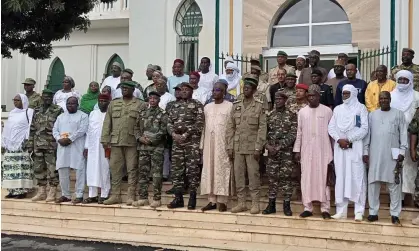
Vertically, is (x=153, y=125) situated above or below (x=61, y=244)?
above

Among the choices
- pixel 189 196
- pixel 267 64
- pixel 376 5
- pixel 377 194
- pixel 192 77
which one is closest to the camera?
pixel 377 194

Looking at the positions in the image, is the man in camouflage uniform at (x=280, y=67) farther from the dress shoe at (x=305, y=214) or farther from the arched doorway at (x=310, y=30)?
the arched doorway at (x=310, y=30)

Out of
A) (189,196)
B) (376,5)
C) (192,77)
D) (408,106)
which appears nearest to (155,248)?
(189,196)

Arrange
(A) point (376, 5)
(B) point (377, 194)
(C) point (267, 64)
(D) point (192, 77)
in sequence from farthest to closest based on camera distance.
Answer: (C) point (267, 64), (A) point (376, 5), (D) point (192, 77), (B) point (377, 194)

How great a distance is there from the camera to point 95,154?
8.44 meters

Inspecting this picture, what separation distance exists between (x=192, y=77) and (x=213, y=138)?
57.9 inches

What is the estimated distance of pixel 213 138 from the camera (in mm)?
7504

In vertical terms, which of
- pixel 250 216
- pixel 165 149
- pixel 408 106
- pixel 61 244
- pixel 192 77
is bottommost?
pixel 61 244

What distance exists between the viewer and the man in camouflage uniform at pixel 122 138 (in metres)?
8.06

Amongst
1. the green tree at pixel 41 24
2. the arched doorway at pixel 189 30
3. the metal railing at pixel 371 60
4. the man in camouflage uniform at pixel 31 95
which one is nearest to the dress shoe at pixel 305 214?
the green tree at pixel 41 24

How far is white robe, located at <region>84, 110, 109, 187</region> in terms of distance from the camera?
8.34 metres

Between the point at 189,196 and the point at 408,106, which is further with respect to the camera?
the point at 189,196

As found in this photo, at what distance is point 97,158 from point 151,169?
1092mm

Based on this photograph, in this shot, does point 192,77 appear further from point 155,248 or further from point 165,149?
point 155,248
